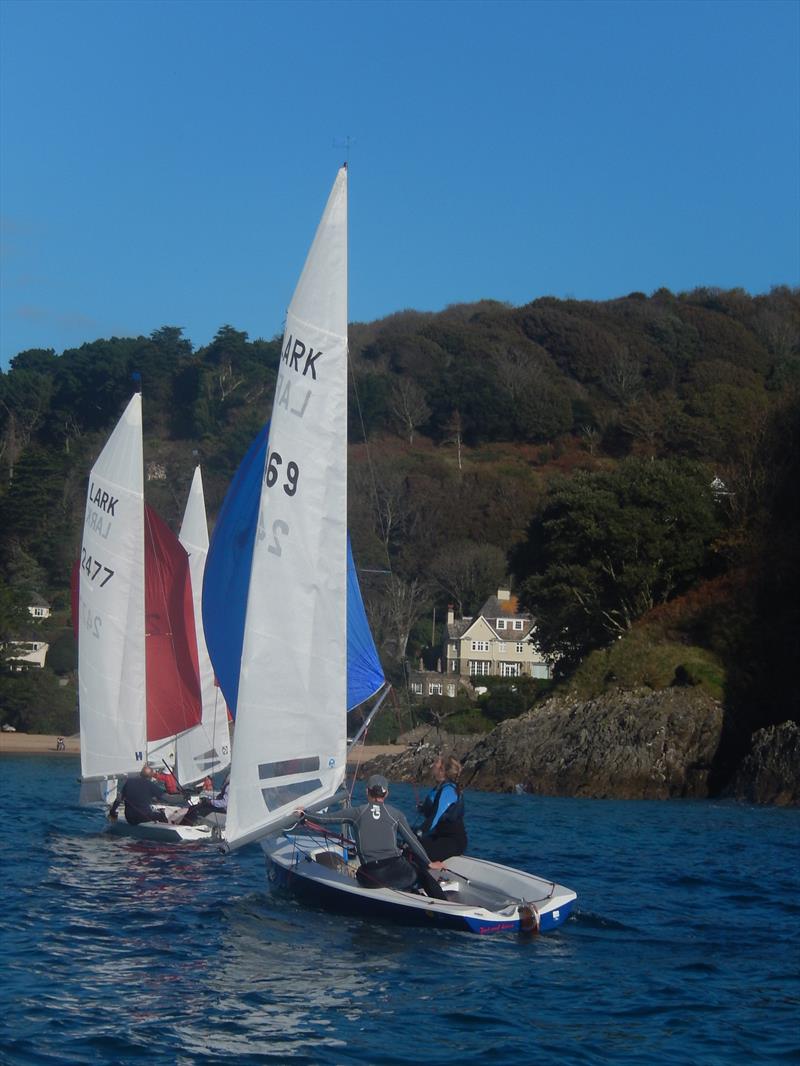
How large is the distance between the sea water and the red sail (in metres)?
4.49

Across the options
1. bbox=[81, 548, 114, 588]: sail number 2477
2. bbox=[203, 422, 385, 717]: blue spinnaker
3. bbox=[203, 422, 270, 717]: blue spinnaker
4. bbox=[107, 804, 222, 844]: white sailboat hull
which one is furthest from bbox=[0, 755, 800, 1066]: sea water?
bbox=[81, 548, 114, 588]: sail number 2477

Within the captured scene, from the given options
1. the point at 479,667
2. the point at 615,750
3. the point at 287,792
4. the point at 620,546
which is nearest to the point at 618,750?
the point at 615,750

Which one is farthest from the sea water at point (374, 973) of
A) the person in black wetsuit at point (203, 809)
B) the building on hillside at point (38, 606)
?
→ the building on hillside at point (38, 606)

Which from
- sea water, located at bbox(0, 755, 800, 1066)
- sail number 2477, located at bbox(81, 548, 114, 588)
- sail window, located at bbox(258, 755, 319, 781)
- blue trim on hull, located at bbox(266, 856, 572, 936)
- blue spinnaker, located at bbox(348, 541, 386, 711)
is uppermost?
sail number 2477, located at bbox(81, 548, 114, 588)

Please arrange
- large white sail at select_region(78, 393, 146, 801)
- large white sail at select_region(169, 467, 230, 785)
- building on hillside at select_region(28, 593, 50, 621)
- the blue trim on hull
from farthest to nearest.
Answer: building on hillside at select_region(28, 593, 50, 621)
large white sail at select_region(169, 467, 230, 785)
large white sail at select_region(78, 393, 146, 801)
the blue trim on hull

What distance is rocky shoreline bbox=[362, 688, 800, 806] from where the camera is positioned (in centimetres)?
3027

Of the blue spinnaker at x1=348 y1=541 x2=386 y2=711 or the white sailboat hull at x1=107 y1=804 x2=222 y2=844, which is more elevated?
the blue spinnaker at x1=348 y1=541 x2=386 y2=711

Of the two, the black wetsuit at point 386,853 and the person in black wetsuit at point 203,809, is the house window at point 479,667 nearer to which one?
the person in black wetsuit at point 203,809

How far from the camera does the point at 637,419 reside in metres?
81.9

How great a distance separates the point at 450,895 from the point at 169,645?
34.1 ft

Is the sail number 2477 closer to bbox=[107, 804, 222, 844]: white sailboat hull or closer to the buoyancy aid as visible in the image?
bbox=[107, 804, 222, 844]: white sailboat hull

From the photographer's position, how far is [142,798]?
768 inches

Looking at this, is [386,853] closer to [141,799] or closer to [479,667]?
[141,799]

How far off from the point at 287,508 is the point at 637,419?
2776 inches
